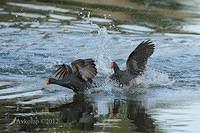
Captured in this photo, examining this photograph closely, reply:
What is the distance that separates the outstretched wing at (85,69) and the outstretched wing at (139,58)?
83 cm

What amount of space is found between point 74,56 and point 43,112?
4.04 meters

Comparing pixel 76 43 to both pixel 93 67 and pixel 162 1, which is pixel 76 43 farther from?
pixel 162 1

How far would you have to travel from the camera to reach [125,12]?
18.0 metres

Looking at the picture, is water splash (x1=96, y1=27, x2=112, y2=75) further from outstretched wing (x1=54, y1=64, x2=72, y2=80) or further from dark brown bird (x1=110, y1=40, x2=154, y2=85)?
outstretched wing (x1=54, y1=64, x2=72, y2=80)

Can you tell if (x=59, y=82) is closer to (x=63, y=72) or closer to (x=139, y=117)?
(x=63, y=72)

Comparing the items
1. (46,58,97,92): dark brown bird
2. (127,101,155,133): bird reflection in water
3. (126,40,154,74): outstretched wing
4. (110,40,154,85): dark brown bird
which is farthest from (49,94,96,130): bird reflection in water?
(126,40,154,74): outstretched wing

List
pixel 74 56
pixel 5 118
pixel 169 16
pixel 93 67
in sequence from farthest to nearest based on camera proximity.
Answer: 1. pixel 169 16
2. pixel 74 56
3. pixel 93 67
4. pixel 5 118

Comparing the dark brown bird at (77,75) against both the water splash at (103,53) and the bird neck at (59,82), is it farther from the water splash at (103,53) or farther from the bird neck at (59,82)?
the water splash at (103,53)

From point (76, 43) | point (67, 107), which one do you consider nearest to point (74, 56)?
point (76, 43)

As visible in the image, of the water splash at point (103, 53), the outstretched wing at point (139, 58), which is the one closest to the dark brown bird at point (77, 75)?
the outstretched wing at point (139, 58)

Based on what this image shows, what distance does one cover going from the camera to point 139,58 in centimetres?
1170

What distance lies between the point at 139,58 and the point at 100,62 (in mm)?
1147

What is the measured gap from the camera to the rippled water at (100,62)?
9.32m

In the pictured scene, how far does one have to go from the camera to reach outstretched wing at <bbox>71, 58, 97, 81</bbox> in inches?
432
